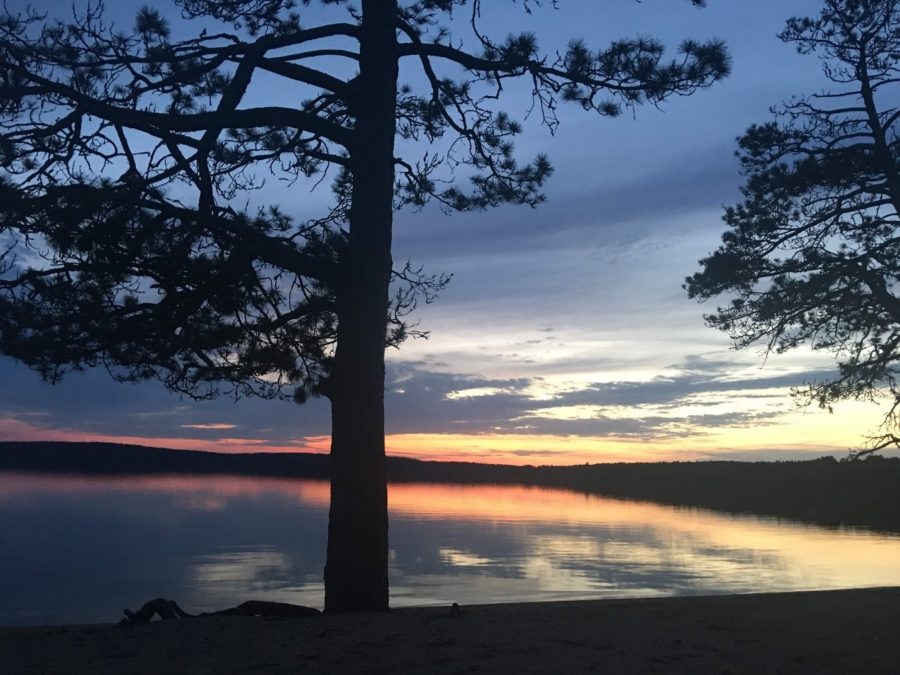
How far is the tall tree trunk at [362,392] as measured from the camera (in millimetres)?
6934

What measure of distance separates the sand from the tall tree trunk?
0.80 m

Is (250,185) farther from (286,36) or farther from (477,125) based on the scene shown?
(477,125)

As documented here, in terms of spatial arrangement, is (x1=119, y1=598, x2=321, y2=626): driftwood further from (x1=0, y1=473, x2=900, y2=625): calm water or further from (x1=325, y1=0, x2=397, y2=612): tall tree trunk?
(x1=0, y1=473, x2=900, y2=625): calm water

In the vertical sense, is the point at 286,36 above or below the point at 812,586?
above

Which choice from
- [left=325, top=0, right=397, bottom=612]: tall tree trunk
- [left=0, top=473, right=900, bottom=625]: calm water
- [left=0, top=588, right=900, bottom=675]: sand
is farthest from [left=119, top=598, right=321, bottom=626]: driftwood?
[left=0, top=473, right=900, bottom=625]: calm water

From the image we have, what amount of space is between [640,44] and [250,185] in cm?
416

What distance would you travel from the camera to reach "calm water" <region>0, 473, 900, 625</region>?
42.5 feet

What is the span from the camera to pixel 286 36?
7.86 meters

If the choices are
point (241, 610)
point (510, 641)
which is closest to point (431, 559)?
point (241, 610)

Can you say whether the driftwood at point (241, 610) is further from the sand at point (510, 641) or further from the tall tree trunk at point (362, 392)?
the tall tree trunk at point (362, 392)

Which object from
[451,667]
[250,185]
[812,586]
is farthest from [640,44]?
[812,586]

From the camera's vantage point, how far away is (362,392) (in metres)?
7.06

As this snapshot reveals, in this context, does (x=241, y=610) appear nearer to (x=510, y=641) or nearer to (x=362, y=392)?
(x=362, y=392)

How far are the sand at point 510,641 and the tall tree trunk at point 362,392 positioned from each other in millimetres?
803
